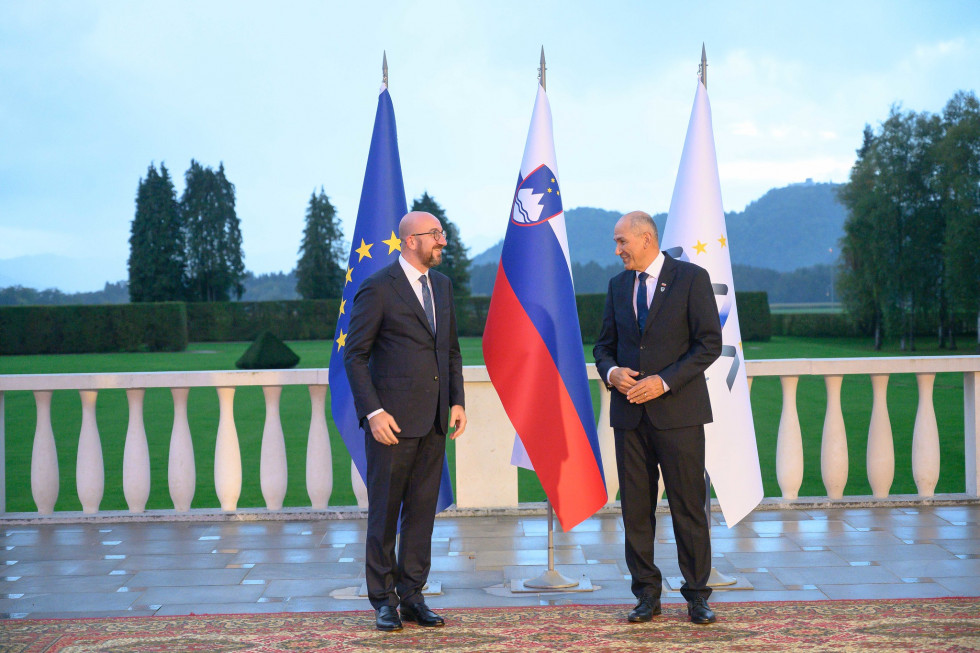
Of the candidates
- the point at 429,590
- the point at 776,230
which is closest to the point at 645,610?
the point at 429,590

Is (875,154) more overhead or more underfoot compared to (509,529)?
more overhead

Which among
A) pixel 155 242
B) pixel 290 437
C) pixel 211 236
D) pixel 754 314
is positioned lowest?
pixel 290 437

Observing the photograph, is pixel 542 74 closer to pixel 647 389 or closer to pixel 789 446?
pixel 647 389

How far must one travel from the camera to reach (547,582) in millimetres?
4004

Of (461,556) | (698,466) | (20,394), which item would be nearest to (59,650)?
(461,556)

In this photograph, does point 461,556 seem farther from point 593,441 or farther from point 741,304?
point 741,304

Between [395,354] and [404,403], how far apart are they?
213 millimetres

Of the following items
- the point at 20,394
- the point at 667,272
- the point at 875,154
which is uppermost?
the point at 875,154

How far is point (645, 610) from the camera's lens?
353 centimetres

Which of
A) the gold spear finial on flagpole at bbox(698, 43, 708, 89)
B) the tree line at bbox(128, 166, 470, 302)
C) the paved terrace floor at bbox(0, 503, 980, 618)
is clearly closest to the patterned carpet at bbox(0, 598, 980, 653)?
the paved terrace floor at bbox(0, 503, 980, 618)

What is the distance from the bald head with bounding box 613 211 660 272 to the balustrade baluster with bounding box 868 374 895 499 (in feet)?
8.80

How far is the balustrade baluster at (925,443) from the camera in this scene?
18.0 feet

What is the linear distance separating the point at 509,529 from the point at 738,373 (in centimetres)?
178

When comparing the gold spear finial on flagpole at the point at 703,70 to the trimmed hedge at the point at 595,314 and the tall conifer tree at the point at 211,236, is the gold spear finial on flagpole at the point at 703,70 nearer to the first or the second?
the trimmed hedge at the point at 595,314
